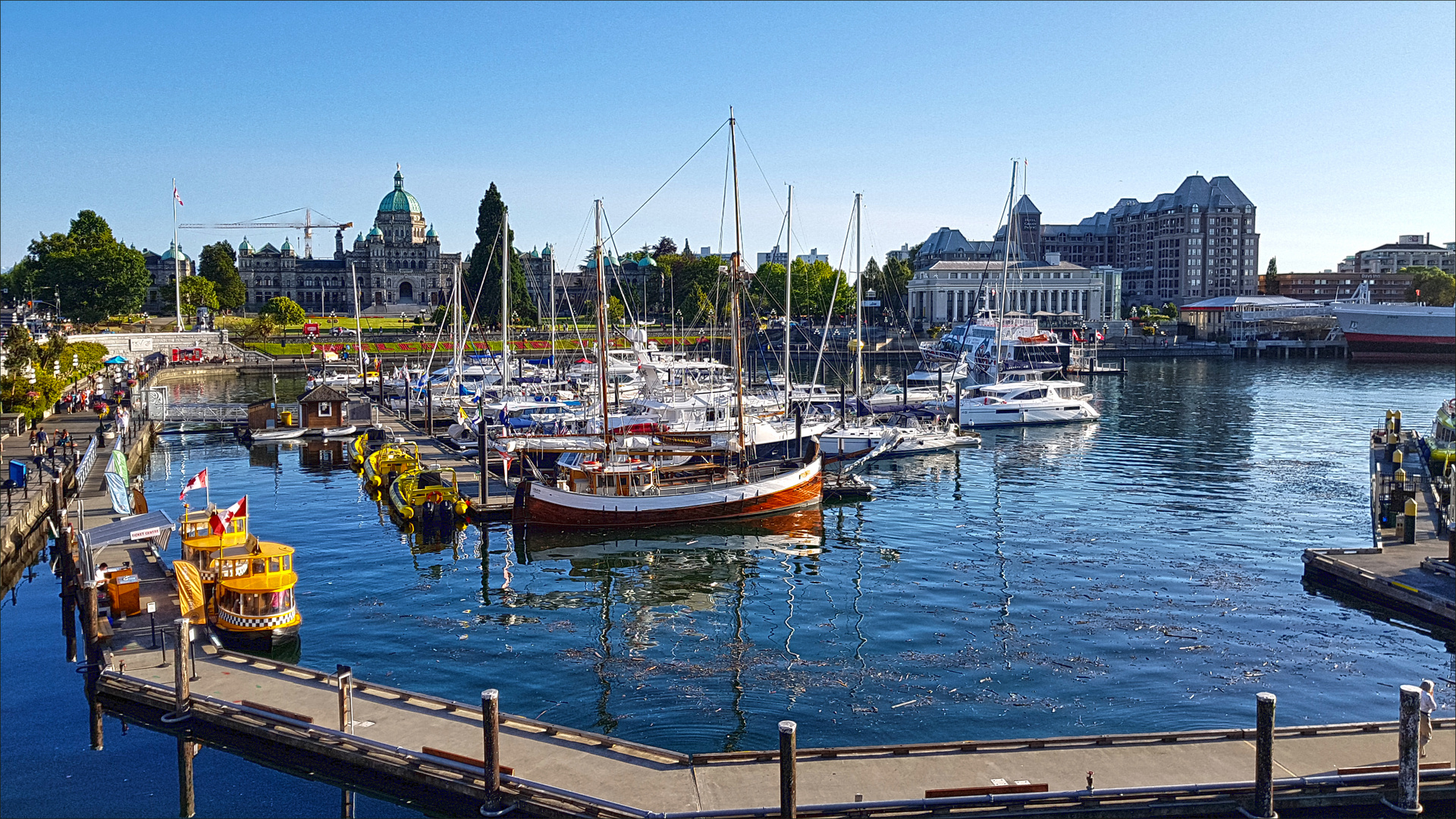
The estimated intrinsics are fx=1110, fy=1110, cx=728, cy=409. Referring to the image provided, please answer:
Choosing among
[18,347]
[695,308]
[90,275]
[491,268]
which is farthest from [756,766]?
[695,308]

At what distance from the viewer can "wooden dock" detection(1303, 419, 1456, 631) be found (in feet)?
101

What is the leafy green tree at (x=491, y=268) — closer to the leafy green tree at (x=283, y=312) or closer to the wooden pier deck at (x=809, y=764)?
the leafy green tree at (x=283, y=312)

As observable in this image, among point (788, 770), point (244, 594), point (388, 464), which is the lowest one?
point (788, 770)

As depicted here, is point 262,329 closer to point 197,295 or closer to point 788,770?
point 197,295

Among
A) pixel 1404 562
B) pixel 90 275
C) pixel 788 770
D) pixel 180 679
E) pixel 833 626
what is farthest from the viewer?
pixel 90 275

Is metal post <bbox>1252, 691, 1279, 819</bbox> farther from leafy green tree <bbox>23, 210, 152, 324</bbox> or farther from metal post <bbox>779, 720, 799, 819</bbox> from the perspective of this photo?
leafy green tree <bbox>23, 210, 152, 324</bbox>

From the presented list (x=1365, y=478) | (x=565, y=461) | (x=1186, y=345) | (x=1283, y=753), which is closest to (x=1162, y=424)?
(x=1365, y=478)

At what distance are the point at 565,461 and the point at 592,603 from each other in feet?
51.0

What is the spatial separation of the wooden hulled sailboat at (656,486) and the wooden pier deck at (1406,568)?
1967cm

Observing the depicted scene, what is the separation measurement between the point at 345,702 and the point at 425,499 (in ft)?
78.4

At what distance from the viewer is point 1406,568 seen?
109ft

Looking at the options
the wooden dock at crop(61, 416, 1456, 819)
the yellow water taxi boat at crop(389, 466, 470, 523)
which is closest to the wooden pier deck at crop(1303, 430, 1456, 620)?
the wooden dock at crop(61, 416, 1456, 819)

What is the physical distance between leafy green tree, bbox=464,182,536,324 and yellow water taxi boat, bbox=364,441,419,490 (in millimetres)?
75361

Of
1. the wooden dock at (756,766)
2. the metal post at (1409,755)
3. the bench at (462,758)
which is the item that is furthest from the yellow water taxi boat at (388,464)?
the metal post at (1409,755)
